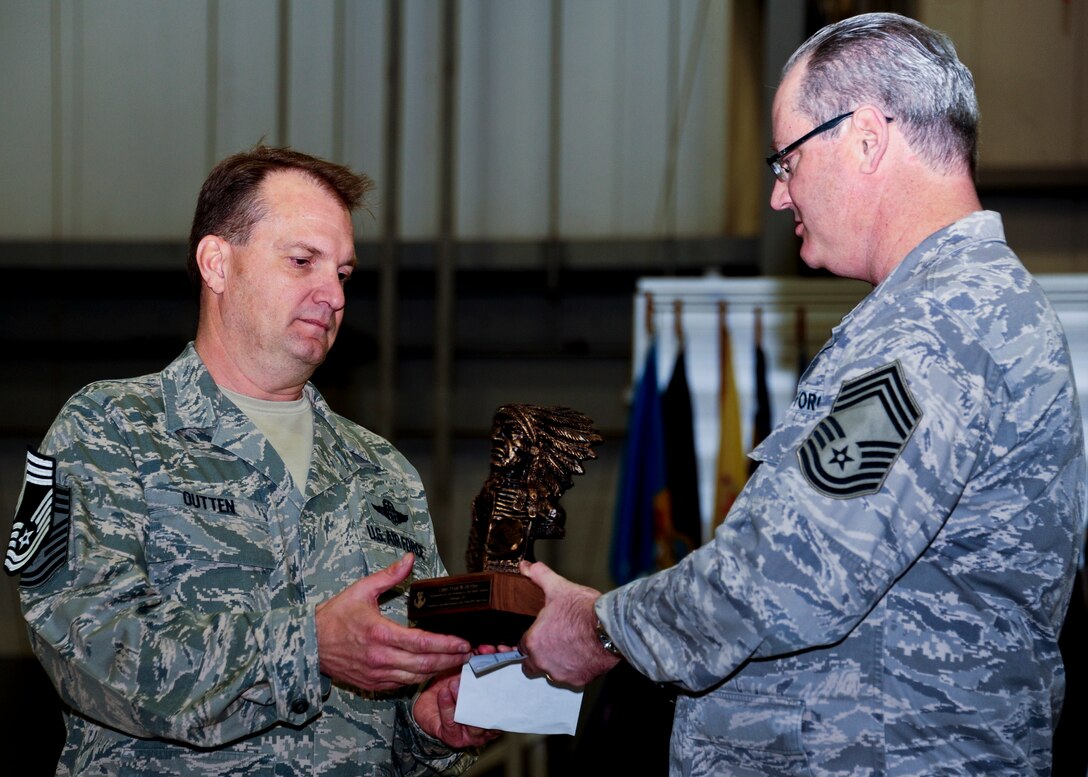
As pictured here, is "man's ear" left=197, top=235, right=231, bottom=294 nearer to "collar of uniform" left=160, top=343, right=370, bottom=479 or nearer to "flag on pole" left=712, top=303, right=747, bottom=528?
"collar of uniform" left=160, top=343, right=370, bottom=479

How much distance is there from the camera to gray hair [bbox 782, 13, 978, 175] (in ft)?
5.26

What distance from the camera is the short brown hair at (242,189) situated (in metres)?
2.10

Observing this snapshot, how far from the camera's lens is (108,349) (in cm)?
671

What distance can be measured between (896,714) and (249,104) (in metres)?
5.91

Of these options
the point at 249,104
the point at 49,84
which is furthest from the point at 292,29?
the point at 49,84

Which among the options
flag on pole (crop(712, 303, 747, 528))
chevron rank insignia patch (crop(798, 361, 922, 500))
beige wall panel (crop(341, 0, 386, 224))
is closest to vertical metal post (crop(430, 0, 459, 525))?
beige wall panel (crop(341, 0, 386, 224))

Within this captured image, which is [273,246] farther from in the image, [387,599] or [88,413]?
[387,599]

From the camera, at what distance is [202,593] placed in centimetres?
184

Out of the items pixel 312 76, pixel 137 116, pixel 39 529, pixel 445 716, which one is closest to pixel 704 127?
pixel 312 76

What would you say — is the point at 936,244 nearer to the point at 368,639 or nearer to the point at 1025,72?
the point at 368,639

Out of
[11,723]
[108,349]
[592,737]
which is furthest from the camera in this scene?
[108,349]

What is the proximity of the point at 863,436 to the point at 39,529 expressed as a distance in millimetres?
1186

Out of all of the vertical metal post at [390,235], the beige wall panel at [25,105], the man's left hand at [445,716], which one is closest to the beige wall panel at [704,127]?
the vertical metal post at [390,235]

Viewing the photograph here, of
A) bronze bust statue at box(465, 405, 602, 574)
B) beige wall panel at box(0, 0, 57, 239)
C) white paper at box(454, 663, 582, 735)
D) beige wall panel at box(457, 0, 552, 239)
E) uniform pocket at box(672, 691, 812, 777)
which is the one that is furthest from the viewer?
beige wall panel at box(457, 0, 552, 239)
